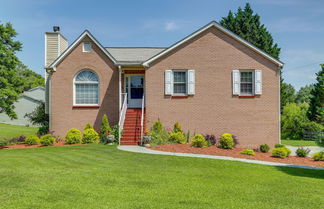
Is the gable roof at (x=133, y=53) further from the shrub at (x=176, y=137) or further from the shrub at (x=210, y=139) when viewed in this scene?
the shrub at (x=210, y=139)

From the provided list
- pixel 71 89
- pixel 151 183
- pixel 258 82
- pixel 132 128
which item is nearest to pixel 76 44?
pixel 71 89

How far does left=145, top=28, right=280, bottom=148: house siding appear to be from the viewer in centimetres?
1552

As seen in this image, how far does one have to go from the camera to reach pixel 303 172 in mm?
9086

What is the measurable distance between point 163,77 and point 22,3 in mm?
9397

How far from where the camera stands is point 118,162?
31.4 feet

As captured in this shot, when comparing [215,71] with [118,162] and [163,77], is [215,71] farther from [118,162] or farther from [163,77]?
[118,162]

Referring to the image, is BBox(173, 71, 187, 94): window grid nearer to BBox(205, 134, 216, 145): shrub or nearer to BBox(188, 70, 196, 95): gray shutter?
BBox(188, 70, 196, 95): gray shutter

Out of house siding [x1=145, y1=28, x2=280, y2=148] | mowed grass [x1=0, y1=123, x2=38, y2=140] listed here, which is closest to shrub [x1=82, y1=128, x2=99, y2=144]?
house siding [x1=145, y1=28, x2=280, y2=148]

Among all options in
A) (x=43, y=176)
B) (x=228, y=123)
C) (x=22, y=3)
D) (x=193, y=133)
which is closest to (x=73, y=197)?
(x=43, y=176)

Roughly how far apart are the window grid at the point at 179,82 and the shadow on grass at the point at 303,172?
7785 mm

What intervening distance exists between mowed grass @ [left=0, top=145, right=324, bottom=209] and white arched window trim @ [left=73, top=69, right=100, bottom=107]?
6.71 m

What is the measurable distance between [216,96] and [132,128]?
5.50 m

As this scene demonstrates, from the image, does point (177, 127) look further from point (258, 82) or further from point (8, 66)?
point (8, 66)

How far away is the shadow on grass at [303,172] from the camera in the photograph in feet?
28.3
